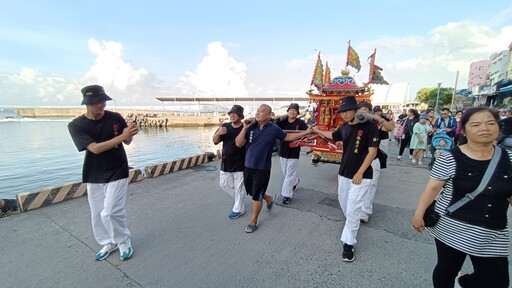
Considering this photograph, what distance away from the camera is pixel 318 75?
22.0 feet

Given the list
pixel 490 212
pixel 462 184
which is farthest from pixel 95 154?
pixel 490 212

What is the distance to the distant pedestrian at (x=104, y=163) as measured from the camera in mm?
2498

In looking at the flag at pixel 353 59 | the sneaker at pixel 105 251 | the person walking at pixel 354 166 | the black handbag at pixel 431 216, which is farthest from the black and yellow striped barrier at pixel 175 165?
the black handbag at pixel 431 216

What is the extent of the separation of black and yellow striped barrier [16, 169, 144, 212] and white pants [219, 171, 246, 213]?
3.03 metres

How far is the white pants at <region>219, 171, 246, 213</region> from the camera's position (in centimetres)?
378

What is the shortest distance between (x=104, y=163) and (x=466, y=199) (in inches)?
126

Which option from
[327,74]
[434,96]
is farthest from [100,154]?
[434,96]

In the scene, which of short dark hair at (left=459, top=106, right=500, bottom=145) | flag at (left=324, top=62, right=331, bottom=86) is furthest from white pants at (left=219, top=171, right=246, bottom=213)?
flag at (left=324, top=62, right=331, bottom=86)

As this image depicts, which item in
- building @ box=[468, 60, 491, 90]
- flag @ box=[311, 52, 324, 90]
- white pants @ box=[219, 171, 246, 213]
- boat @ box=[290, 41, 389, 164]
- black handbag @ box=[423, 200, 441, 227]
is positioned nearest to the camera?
black handbag @ box=[423, 200, 441, 227]

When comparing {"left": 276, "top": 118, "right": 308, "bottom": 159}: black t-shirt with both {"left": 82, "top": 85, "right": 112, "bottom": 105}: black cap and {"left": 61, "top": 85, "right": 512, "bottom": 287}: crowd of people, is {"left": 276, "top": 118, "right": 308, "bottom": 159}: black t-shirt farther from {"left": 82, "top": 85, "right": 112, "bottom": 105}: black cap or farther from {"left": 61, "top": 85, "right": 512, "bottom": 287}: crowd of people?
{"left": 82, "top": 85, "right": 112, "bottom": 105}: black cap

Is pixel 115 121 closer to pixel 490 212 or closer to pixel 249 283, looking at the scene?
pixel 249 283

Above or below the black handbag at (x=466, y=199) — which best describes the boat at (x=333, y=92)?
above

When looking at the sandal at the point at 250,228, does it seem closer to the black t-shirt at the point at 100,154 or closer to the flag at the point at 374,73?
the black t-shirt at the point at 100,154

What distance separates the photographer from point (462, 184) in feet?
5.21
